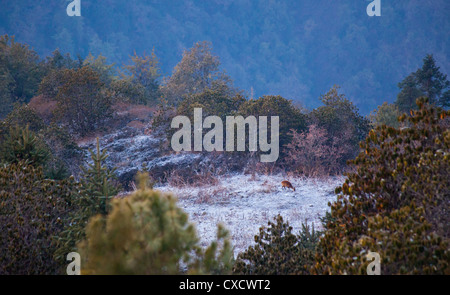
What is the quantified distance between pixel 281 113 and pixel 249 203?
5.63m

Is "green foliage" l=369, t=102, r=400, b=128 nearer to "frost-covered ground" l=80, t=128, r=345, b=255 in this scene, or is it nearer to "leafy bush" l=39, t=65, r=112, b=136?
"frost-covered ground" l=80, t=128, r=345, b=255

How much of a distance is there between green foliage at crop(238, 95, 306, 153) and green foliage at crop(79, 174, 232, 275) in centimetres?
1150

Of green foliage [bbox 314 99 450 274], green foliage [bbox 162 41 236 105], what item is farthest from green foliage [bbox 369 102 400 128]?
green foliage [bbox 314 99 450 274]

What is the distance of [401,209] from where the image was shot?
380cm

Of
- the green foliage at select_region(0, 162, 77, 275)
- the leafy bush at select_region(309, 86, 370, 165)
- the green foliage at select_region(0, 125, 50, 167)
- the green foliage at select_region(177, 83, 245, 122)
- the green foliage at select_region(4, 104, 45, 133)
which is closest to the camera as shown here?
the green foliage at select_region(0, 162, 77, 275)

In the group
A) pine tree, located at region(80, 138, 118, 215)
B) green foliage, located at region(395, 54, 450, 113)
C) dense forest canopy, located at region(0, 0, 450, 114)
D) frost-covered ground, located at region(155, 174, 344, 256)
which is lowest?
frost-covered ground, located at region(155, 174, 344, 256)

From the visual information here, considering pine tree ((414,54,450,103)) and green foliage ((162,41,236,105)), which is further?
green foliage ((162,41,236,105))

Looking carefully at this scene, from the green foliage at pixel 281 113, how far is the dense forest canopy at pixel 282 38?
113902 millimetres

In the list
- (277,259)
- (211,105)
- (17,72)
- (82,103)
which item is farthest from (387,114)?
(17,72)

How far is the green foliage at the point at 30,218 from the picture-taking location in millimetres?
5055

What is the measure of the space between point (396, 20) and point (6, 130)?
178 meters

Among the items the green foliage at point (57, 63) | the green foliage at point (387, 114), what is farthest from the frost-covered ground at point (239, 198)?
the green foliage at point (57, 63)

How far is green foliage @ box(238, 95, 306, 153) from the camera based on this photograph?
14.4 meters

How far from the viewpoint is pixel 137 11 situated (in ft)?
607
